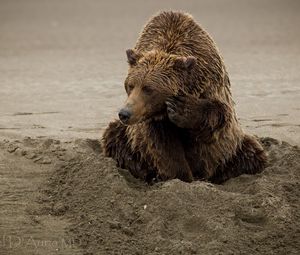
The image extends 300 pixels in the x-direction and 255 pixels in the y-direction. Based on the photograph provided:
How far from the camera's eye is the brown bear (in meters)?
5.36

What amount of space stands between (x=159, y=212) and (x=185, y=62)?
3.54ft

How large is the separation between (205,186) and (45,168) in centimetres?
146

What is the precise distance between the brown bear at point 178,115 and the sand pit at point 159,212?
0.59ft

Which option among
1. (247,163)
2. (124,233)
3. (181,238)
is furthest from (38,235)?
(247,163)

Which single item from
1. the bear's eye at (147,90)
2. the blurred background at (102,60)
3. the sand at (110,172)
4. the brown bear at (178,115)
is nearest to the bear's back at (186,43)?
the brown bear at (178,115)

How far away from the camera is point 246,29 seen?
15.2 m

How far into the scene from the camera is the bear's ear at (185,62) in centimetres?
538

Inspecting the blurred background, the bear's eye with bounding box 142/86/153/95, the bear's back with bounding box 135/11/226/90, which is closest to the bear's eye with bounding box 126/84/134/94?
the bear's eye with bounding box 142/86/153/95

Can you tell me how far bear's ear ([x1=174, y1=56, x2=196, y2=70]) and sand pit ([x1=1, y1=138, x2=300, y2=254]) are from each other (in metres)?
0.81

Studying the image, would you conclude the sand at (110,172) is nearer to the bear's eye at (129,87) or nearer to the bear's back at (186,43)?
the bear's eye at (129,87)

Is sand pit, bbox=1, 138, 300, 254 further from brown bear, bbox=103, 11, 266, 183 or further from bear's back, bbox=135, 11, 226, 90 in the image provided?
bear's back, bbox=135, 11, 226, 90

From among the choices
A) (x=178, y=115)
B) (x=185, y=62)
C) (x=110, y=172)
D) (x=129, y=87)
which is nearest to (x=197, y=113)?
(x=178, y=115)

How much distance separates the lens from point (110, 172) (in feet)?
18.6

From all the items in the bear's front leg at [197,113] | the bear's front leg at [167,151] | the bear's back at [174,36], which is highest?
the bear's back at [174,36]
